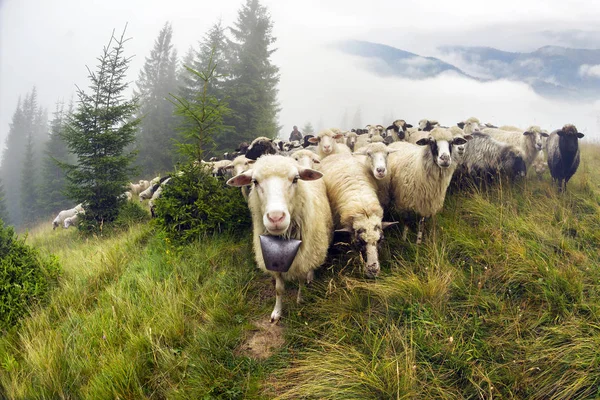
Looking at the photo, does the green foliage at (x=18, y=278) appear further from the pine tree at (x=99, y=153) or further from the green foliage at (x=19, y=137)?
the green foliage at (x=19, y=137)

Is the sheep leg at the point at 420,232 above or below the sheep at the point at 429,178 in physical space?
below

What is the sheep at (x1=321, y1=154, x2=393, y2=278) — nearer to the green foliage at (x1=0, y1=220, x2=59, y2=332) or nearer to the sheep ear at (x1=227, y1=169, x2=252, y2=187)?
the sheep ear at (x1=227, y1=169, x2=252, y2=187)

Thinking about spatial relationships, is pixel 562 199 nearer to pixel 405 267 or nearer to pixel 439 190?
pixel 439 190

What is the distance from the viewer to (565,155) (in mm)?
6234

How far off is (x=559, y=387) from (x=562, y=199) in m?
4.32

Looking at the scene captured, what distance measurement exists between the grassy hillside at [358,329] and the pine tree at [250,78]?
13572 mm

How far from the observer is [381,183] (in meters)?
5.42

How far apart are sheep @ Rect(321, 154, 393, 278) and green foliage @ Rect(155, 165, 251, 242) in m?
2.02

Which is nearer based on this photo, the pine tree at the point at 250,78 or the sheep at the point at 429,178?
the sheep at the point at 429,178

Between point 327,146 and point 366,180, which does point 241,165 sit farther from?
point 366,180

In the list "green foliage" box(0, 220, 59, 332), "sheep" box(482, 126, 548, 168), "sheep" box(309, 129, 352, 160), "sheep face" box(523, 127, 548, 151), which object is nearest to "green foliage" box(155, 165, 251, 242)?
"green foliage" box(0, 220, 59, 332)

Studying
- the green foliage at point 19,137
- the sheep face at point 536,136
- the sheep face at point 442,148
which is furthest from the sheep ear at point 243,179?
the green foliage at point 19,137

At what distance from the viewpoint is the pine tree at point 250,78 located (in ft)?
55.9

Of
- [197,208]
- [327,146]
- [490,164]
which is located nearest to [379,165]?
[327,146]
